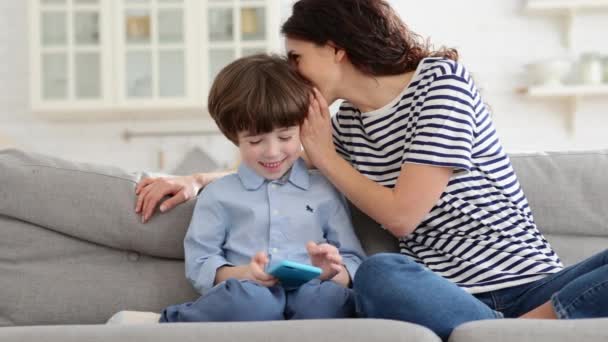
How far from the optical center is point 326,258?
4.61ft

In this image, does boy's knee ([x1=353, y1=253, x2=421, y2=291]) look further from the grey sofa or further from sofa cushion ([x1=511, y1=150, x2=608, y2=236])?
sofa cushion ([x1=511, y1=150, x2=608, y2=236])

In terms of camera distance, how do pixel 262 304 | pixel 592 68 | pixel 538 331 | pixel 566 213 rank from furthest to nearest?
1. pixel 592 68
2. pixel 566 213
3. pixel 262 304
4. pixel 538 331

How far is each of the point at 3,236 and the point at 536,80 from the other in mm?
2989

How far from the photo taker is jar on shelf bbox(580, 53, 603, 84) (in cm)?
387

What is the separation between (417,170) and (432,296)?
0.30 m

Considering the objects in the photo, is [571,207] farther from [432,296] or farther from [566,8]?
[566,8]

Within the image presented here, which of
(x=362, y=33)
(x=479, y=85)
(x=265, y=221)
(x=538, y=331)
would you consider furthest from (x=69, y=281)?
(x=479, y=85)

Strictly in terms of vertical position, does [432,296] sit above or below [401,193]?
below

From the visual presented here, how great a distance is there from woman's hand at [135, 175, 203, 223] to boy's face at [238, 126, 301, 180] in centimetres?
15

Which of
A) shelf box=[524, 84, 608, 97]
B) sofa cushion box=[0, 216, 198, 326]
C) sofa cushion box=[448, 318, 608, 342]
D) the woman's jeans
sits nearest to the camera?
sofa cushion box=[448, 318, 608, 342]

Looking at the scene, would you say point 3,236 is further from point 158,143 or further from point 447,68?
point 158,143

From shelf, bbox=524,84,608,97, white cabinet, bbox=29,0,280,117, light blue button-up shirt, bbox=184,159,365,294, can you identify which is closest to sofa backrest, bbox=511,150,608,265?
light blue button-up shirt, bbox=184,159,365,294

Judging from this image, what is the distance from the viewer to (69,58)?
391 centimetres

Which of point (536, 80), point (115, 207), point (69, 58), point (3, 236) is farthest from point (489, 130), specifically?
point (69, 58)
